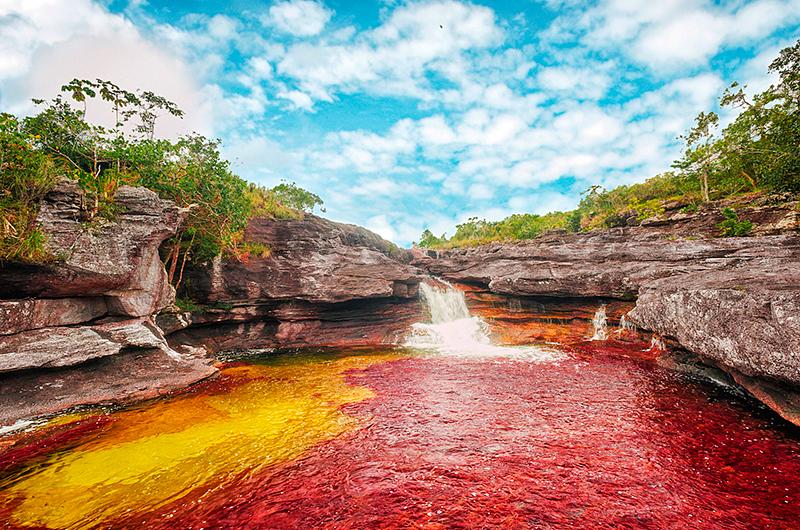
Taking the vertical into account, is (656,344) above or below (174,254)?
below

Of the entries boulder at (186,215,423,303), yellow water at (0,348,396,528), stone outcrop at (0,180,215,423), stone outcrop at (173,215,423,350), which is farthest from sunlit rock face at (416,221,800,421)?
stone outcrop at (0,180,215,423)

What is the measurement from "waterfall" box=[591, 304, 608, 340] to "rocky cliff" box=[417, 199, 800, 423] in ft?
1.94

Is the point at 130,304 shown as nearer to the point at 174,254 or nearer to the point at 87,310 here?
the point at 87,310

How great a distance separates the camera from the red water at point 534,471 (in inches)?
190

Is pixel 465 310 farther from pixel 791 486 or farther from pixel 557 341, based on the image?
pixel 791 486

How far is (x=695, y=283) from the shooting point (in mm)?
11477

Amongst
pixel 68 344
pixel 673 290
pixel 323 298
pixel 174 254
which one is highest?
pixel 174 254

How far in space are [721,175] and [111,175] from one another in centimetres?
4757

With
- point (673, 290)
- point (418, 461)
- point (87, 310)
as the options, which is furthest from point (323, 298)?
point (673, 290)

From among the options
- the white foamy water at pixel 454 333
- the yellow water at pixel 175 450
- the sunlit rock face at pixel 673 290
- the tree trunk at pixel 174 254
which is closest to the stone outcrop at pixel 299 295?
the white foamy water at pixel 454 333

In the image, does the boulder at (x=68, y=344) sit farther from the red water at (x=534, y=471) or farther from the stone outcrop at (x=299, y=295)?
the red water at (x=534, y=471)

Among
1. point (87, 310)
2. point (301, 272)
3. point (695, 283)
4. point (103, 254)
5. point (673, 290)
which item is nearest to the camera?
point (695, 283)

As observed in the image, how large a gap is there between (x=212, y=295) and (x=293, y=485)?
56.7 feet

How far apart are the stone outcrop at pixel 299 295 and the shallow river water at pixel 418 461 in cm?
999
